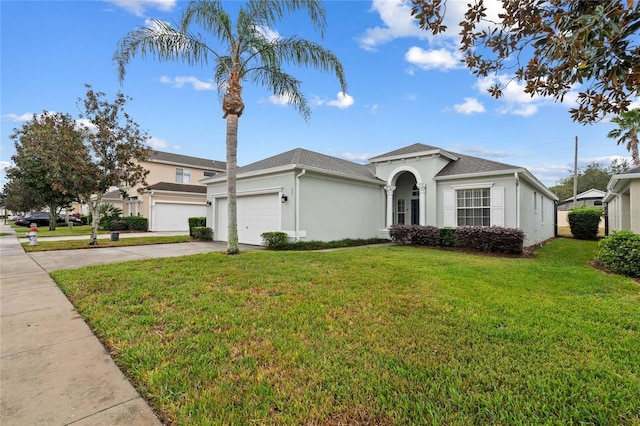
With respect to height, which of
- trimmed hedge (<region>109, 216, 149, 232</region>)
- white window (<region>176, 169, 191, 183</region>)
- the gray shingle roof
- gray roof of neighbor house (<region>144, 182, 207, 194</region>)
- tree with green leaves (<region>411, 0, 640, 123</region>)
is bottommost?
trimmed hedge (<region>109, 216, 149, 232</region>)

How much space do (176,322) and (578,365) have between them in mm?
4475

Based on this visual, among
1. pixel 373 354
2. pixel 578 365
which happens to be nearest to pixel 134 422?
pixel 373 354

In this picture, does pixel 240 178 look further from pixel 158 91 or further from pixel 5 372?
pixel 5 372

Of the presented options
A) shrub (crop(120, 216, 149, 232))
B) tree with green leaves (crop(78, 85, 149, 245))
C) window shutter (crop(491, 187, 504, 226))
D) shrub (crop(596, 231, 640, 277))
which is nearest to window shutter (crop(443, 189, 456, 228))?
window shutter (crop(491, 187, 504, 226))

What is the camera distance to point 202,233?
1541cm

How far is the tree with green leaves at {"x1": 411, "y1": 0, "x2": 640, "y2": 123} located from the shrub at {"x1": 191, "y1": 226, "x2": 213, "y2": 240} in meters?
14.6

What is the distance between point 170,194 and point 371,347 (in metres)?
23.9

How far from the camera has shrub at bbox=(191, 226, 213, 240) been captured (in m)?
15.4

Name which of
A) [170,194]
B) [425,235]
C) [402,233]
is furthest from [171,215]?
[425,235]

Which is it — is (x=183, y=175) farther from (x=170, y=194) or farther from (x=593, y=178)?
(x=593, y=178)

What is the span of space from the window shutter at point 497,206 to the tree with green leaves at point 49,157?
17.8 meters

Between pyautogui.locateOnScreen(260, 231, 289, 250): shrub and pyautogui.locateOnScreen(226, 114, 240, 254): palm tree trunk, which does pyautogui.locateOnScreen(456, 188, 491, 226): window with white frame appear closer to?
pyautogui.locateOnScreen(260, 231, 289, 250): shrub

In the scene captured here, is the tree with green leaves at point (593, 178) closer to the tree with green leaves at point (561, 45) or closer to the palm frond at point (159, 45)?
the tree with green leaves at point (561, 45)

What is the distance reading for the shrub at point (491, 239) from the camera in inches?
416
